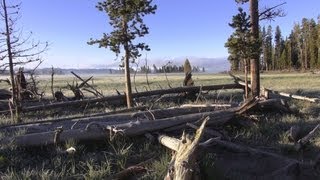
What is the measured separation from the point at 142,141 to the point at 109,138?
719mm

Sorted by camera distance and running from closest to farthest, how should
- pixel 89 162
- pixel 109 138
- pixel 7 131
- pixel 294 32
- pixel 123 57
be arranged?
pixel 89 162, pixel 109 138, pixel 7 131, pixel 123 57, pixel 294 32

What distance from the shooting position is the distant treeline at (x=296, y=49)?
332ft

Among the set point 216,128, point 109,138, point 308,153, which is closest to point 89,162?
point 109,138

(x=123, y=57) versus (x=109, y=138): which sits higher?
(x=123, y=57)

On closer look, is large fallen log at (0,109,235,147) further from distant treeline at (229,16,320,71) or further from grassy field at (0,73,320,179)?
distant treeline at (229,16,320,71)

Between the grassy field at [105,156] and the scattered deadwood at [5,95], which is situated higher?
the scattered deadwood at [5,95]

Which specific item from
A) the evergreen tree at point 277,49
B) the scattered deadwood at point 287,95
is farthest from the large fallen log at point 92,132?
the evergreen tree at point 277,49

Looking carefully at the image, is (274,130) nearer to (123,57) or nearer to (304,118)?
(304,118)

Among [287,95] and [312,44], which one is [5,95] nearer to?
[287,95]

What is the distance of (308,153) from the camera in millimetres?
10016

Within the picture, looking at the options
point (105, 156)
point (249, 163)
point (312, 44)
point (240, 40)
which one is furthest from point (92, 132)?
point (312, 44)

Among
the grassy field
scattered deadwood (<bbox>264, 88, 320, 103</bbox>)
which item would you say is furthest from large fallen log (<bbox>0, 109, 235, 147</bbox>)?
scattered deadwood (<bbox>264, 88, 320, 103</bbox>)

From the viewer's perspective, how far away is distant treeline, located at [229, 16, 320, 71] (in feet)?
332

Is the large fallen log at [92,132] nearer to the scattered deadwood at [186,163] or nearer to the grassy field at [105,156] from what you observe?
the grassy field at [105,156]
